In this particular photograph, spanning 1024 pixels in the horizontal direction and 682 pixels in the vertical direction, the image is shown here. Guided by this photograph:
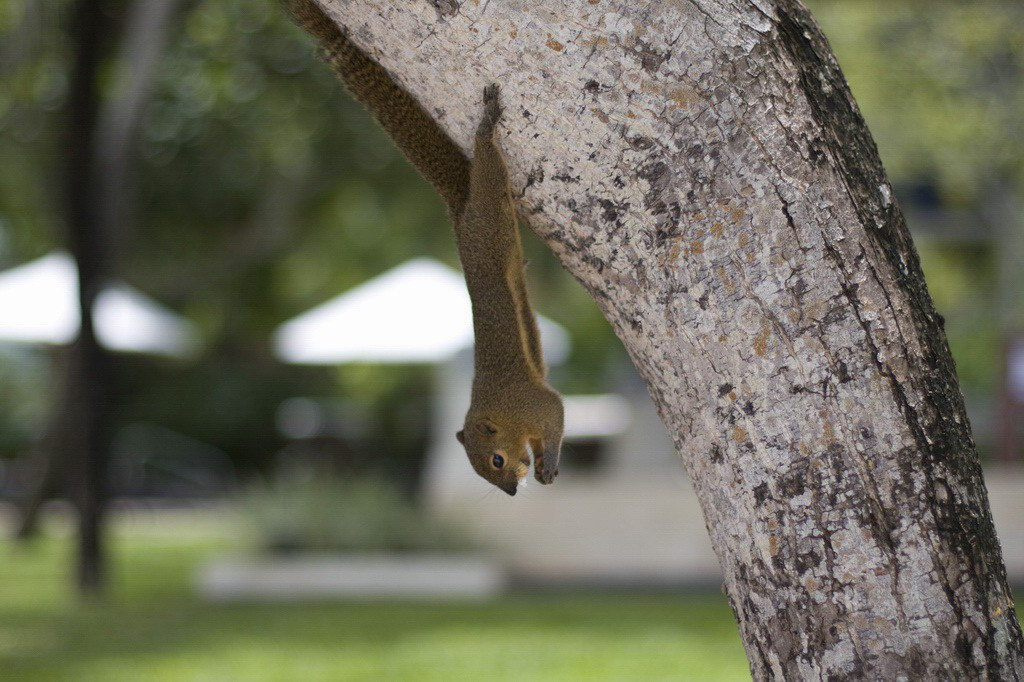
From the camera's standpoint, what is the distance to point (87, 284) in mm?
7523

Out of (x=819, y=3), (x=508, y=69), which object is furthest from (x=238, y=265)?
(x=508, y=69)

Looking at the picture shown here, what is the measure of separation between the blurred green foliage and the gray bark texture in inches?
299

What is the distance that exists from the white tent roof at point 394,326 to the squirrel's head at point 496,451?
→ 735 centimetres

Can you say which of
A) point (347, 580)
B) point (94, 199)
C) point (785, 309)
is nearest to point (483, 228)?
point (785, 309)

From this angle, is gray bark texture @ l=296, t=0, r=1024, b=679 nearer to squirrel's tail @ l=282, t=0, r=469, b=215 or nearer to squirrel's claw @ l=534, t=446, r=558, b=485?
squirrel's tail @ l=282, t=0, r=469, b=215

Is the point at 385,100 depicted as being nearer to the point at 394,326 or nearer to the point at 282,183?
the point at 394,326

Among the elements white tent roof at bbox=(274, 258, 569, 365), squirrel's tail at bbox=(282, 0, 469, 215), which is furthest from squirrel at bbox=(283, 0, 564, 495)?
white tent roof at bbox=(274, 258, 569, 365)

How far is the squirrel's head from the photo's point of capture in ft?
6.27

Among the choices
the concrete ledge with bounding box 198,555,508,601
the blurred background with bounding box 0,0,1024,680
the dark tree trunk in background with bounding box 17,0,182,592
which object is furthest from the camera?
the dark tree trunk in background with bounding box 17,0,182,592

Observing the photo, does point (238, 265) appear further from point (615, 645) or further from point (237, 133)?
point (615, 645)

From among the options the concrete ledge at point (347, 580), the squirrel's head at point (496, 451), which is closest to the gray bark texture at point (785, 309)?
the squirrel's head at point (496, 451)

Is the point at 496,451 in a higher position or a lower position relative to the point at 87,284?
lower

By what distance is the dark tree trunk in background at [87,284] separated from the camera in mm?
7344

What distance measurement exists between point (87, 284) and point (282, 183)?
4.84 m
